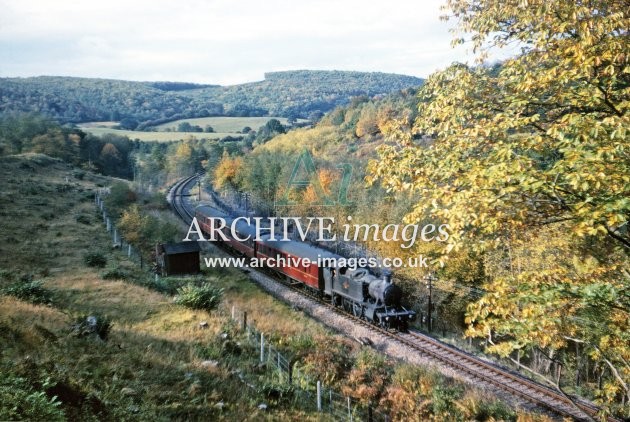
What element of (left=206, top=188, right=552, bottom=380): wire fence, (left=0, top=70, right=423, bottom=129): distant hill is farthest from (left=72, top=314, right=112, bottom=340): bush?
(left=0, top=70, right=423, bottom=129): distant hill

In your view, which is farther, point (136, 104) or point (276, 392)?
point (136, 104)

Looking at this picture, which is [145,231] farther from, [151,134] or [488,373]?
[151,134]

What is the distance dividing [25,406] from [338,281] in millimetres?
17338

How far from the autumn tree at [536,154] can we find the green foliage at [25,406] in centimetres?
667

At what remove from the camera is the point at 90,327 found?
12.5 meters

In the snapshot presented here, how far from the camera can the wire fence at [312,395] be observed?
1185 cm

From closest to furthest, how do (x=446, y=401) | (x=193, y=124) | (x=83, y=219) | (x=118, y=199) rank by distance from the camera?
(x=446, y=401), (x=83, y=219), (x=118, y=199), (x=193, y=124)

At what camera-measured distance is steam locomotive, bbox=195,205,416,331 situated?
66.9 feet

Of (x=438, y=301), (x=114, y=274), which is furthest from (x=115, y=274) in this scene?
(x=438, y=301)

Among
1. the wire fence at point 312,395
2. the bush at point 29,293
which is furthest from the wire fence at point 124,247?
the wire fence at point 312,395

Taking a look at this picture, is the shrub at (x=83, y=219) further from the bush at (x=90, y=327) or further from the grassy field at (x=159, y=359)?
the bush at (x=90, y=327)

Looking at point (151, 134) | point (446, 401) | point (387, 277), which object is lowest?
point (446, 401)

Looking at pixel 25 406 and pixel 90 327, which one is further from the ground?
pixel 25 406

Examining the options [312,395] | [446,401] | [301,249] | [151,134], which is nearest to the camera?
[312,395]
